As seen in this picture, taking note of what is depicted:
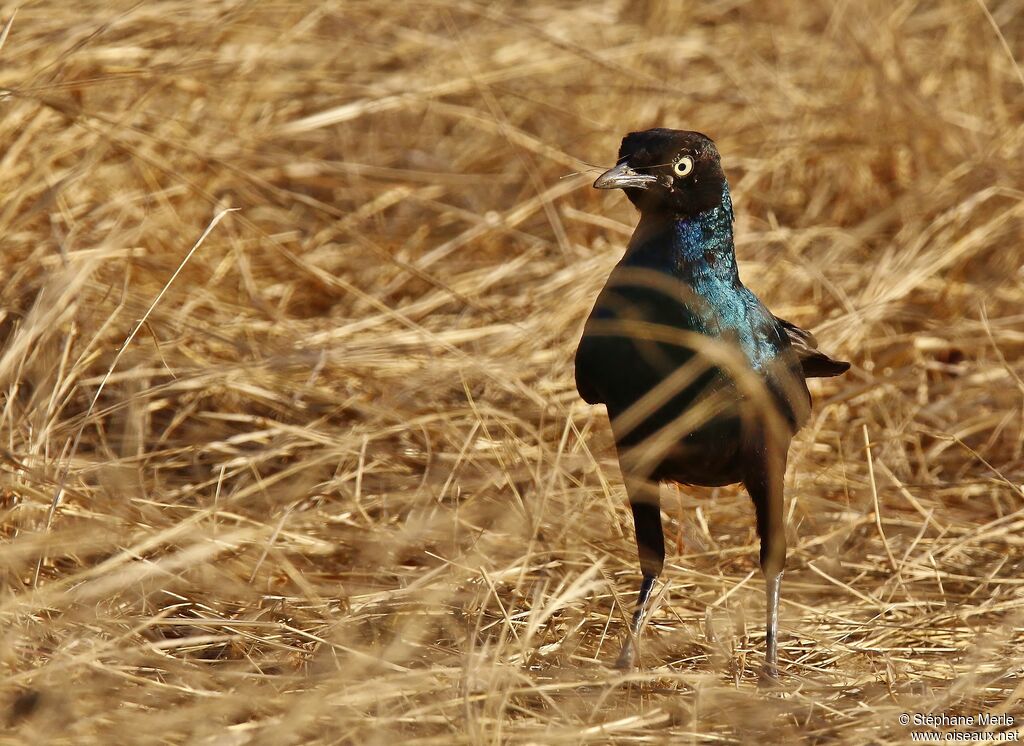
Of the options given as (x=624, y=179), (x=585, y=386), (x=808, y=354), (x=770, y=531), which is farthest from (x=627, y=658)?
(x=624, y=179)

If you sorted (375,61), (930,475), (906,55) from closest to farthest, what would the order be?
(930,475) < (375,61) < (906,55)

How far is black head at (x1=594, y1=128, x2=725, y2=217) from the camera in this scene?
3178 mm

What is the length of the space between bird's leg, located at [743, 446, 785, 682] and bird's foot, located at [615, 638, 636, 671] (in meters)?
0.32

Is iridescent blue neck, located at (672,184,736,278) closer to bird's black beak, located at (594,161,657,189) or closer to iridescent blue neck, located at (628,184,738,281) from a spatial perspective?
iridescent blue neck, located at (628,184,738,281)

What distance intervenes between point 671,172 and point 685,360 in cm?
48

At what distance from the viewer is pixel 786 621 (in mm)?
3520

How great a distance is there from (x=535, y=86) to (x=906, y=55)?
5.79ft

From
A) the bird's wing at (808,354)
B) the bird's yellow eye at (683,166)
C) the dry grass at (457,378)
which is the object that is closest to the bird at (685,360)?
the bird's yellow eye at (683,166)

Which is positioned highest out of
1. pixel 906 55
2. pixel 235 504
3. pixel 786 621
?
pixel 906 55

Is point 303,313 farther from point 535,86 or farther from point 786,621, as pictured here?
point 786,621

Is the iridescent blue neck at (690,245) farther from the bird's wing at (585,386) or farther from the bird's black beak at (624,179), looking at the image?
the bird's wing at (585,386)

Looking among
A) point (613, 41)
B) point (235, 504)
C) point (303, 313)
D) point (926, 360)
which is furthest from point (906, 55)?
point (235, 504)

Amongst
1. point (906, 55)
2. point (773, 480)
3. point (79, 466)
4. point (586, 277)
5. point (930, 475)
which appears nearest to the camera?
point (773, 480)

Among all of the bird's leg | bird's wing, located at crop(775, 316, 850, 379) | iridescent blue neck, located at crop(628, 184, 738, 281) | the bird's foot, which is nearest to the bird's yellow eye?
iridescent blue neck, located at crop(628, 184, 738, 281)
